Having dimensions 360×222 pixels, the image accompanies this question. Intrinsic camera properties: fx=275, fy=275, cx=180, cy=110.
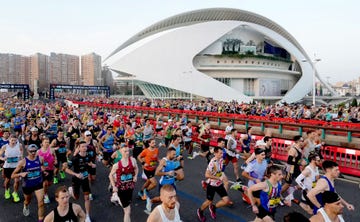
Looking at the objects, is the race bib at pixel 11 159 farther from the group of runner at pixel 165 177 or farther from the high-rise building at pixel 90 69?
the high-rise building at pixel 90 69

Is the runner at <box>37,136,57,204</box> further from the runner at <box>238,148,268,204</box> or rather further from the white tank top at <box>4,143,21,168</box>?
the runner at <box>238,148,268,204</box>

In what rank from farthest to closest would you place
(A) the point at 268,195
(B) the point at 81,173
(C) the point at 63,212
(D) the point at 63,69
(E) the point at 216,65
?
(D) the point at 63,69
(E) the point at 216,65
(B) the point at 81,173
(A) the point at 268,195
(C) the point at 63,212

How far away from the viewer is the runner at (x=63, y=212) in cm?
353

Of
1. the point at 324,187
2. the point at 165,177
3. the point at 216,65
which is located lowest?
the point at 165,177

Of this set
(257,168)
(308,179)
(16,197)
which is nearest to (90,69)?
(16,197)

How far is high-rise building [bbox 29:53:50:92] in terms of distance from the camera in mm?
128625

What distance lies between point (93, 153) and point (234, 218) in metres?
3.41

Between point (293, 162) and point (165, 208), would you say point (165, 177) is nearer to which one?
point (165, 208)

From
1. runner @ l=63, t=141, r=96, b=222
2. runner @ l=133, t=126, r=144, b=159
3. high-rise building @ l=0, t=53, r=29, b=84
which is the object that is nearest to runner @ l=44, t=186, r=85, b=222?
runner @ l=63, t=141, r=96, b=222

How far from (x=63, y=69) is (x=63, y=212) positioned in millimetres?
149278

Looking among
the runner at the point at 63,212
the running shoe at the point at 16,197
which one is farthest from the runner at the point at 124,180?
the running shoe at the point at 16,197

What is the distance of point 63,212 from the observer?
3.59 m

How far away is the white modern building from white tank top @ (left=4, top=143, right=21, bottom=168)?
158 feet

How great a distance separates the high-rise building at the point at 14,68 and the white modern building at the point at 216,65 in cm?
8963
